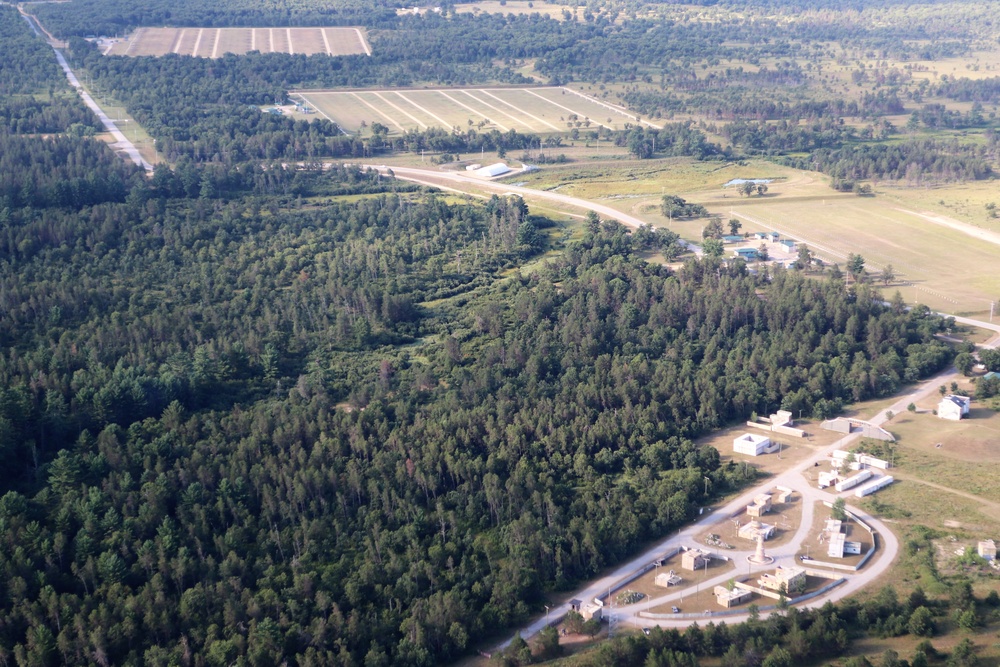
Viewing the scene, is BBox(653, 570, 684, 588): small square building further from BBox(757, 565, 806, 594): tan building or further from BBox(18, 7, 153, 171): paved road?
BBox(18, 7, 153, 171): paved road

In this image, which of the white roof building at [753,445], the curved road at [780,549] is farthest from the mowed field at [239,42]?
the curved road at [780,549]

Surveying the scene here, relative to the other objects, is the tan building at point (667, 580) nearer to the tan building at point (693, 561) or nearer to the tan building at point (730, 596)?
the tan building at point (693, 561)

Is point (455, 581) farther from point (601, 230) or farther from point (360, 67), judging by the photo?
point (360, 67)

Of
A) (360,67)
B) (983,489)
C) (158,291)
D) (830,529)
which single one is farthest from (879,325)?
(360,67)

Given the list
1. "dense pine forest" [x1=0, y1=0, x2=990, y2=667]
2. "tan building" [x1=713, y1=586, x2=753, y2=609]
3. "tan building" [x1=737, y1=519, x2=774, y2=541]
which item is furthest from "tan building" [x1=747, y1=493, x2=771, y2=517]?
"tan building" [x1=713, y1=586, x2=753, y2=609]

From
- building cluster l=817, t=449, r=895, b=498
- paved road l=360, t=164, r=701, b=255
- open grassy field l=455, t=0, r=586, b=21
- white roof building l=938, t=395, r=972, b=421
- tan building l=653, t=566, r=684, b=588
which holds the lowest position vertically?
tan building l=653, t=566, r=684, b=588
